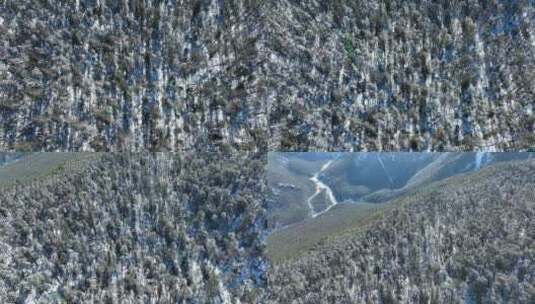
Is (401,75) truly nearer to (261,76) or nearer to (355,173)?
(355,173)

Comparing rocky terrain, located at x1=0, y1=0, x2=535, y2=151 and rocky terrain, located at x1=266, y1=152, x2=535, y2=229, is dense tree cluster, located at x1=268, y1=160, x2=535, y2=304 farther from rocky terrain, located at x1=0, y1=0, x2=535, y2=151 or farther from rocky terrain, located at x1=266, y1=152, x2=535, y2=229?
rocky terrain, located at x1=0, y1=0, x2=535, y2=151

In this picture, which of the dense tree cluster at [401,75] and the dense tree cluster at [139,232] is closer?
the dense tree cluster at [139,232]

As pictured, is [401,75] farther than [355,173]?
Yes

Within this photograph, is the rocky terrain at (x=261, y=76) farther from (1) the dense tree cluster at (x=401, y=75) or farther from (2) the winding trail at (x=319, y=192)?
(2) the winding trail at (x=319, y=192)

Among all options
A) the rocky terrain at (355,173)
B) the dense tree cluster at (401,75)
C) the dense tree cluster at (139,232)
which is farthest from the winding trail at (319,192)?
the dense tree cluster at (139,232)

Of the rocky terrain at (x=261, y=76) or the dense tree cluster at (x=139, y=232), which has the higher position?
the rocky terrain at (x=261, y=76)

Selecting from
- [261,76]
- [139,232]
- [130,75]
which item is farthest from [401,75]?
[139,232]

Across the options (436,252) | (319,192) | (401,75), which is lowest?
(436,252)

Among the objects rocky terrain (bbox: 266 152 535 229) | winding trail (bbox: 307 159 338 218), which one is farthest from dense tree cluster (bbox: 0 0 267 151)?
winding trail (bbox: 307 159 338 218)
